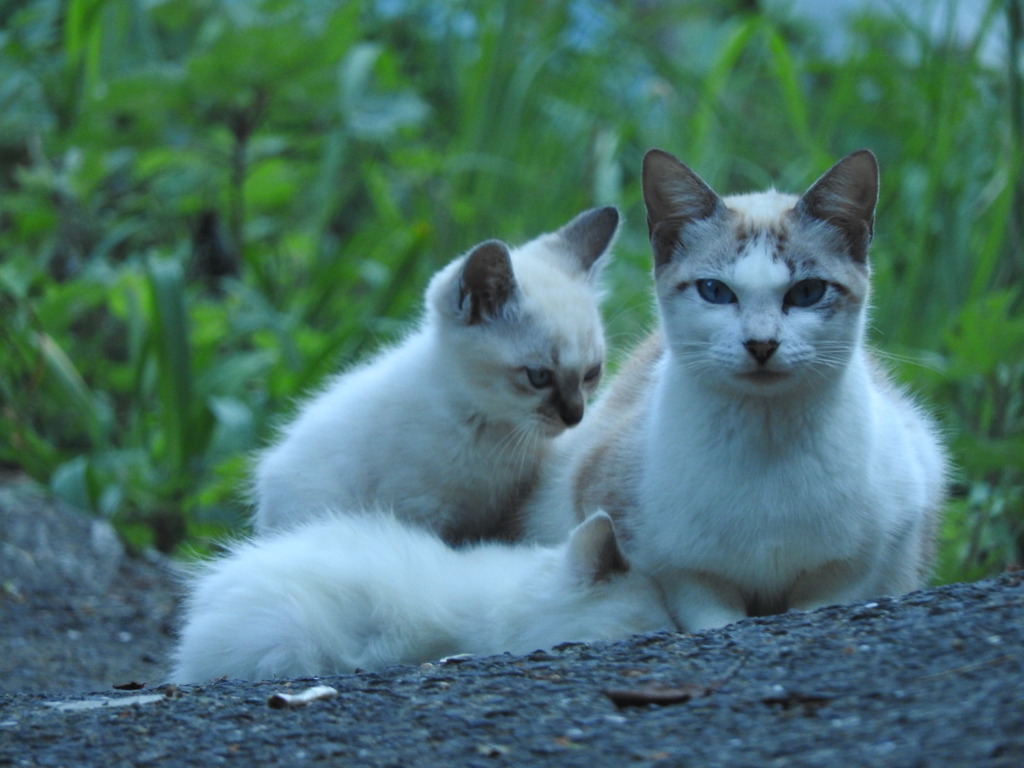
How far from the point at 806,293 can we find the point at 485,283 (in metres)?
0.94

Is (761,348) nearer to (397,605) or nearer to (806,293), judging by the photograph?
(806,293)

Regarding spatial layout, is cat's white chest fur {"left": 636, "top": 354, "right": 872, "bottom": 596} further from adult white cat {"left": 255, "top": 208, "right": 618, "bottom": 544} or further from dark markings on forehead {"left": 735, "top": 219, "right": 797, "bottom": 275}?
adult white cat {"left": 255, "top": 208, "right": 618, "bottom": 544}

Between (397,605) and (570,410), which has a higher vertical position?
(570,410)

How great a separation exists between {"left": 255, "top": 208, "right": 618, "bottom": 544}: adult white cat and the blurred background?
0.82 meters

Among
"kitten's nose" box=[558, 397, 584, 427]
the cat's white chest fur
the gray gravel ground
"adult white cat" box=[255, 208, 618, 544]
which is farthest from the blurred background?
the gray gravel ground

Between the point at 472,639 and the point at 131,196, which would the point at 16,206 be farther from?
the point at 472,639

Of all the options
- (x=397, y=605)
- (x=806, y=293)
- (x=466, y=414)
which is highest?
(x=806, y=293)

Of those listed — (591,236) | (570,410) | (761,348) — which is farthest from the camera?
(591,236)

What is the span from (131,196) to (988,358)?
4181 mm

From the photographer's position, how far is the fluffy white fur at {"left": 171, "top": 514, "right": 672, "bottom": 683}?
245 centimetres

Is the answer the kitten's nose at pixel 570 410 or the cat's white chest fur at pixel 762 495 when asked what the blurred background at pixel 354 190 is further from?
the kitten's nose at pixel 570 410

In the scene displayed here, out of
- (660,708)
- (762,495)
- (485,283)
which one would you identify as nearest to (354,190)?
(485,283)

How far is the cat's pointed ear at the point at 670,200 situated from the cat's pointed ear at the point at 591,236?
0.79 metres

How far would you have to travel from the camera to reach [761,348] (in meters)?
2.29
